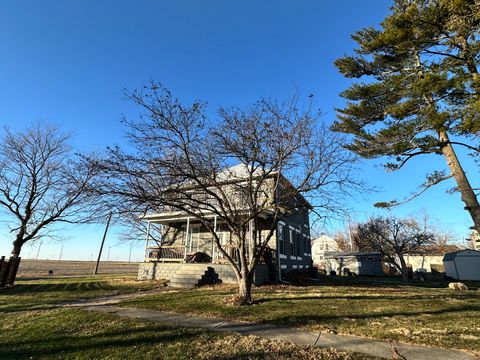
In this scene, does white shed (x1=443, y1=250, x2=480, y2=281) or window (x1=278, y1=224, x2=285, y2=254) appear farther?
white shed (x1=443, y1=250, x2=480, y2=281)

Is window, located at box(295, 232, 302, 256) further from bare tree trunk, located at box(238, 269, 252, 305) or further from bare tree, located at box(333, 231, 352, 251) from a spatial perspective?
bare tree, located at box(333, 231, 352, 251)

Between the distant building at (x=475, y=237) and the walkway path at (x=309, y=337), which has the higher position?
the distant building at (x=475, y=237)

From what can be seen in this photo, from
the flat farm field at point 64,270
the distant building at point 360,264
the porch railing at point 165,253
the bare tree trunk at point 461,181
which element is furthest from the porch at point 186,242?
the distant building at point 360,264

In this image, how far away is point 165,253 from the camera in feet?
56.4

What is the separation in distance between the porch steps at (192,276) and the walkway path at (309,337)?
572cm

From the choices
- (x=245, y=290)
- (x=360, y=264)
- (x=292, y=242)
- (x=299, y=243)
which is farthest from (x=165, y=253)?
(x=360, y=264)

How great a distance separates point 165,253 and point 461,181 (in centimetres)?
1510

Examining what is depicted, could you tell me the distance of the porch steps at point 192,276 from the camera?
13505 millimetres

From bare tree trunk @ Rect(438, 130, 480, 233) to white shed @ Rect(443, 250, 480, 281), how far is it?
28.5 meters

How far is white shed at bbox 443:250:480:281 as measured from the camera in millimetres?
29109

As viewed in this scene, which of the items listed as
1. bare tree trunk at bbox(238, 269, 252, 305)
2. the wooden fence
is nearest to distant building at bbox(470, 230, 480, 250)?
bare tree trunk at bbox(238, 269, 252, 305)

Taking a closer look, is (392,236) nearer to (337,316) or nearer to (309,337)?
(337,316)

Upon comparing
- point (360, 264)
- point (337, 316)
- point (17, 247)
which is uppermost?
point (17, 247)

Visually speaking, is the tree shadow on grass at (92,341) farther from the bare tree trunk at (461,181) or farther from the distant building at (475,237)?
the distant building at (475,237)
